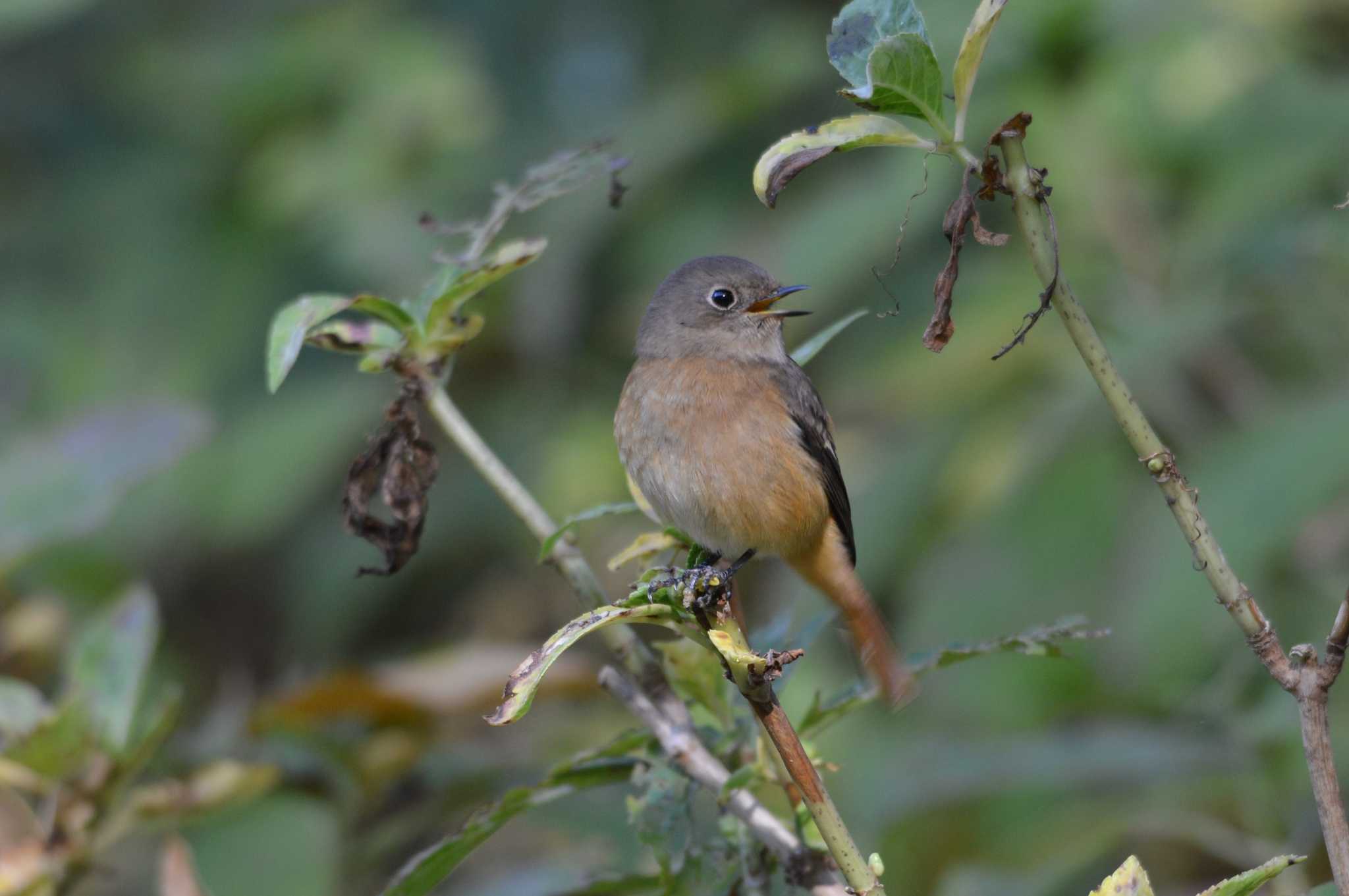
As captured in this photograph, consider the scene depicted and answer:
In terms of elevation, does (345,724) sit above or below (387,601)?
below

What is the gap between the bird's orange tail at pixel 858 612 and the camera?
2244 mm

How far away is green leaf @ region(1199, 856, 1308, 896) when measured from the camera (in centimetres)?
154

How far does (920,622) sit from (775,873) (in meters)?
2.16

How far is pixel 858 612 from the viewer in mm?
2799

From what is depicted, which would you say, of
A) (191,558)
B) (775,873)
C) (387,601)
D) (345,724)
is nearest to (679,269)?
(345,724)

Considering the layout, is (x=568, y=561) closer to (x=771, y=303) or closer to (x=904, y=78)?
(x=904, y=78)

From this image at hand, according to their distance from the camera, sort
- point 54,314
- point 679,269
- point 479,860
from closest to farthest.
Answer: point 679,269, point 479,860, point 54,314

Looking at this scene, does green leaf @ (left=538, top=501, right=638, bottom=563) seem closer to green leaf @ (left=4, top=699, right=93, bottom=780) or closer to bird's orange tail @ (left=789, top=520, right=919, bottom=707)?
bird's orange tail @ (left=789, top=520, right=919, bottom=707)

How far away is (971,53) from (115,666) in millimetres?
1913

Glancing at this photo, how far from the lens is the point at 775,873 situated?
84.2 inches

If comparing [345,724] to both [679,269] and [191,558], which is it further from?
[191,558]

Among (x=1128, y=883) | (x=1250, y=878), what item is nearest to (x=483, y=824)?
(x=1128, y=883)

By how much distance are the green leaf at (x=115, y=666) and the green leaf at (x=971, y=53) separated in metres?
1.80

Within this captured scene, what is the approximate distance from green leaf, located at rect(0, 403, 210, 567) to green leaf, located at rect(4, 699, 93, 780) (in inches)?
30.9
